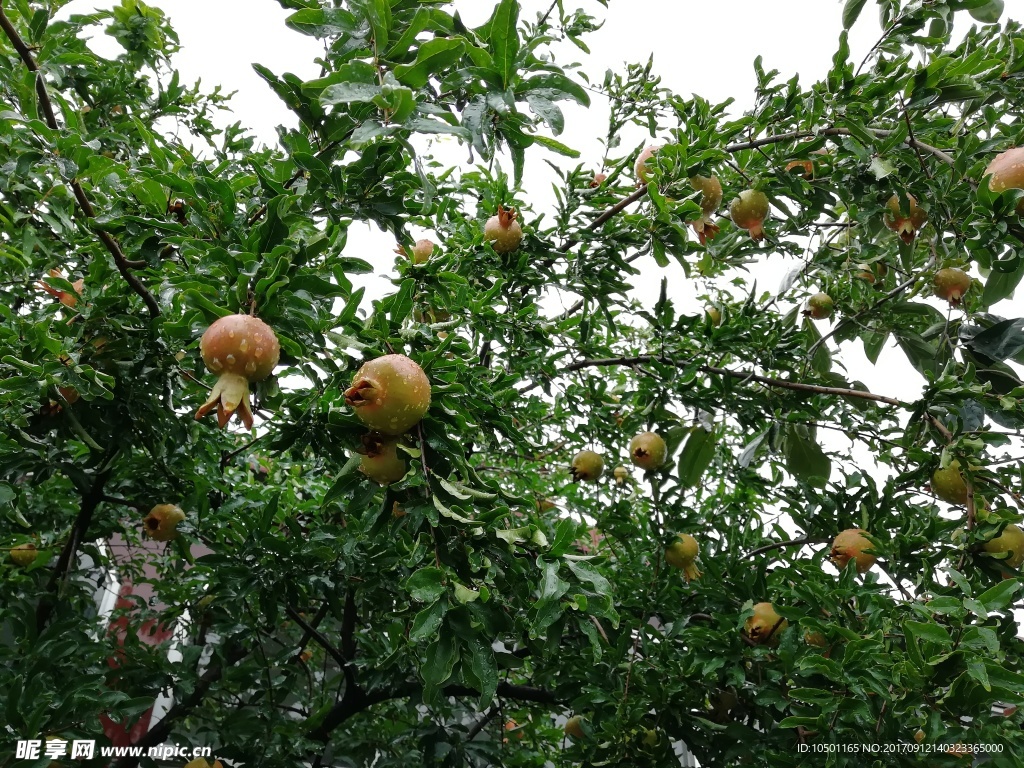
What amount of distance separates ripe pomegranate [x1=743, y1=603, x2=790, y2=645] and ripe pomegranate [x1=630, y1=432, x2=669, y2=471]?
2.13 feet

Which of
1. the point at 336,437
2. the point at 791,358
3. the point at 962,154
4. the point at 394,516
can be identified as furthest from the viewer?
the point at 791,358

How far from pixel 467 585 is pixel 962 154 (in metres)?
1.43

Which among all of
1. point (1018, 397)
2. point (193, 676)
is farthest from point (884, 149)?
point (193, 676)

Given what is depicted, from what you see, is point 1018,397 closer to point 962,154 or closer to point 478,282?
point 962,154

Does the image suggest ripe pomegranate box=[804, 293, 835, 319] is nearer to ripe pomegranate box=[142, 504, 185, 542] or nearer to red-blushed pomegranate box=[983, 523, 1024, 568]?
red-blushed pomegranate box=[983, 523, 1024, 568]

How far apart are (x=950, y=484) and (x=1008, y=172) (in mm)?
705

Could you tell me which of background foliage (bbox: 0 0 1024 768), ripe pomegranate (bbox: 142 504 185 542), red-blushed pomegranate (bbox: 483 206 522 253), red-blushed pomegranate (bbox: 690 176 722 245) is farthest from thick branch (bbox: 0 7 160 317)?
red-blushed pomegranate (bbox: 690 176 722 245)

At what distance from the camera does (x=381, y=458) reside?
3.71ft

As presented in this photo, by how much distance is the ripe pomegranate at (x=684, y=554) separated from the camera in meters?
2.12

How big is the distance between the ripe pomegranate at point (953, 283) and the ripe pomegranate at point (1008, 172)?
520 mm

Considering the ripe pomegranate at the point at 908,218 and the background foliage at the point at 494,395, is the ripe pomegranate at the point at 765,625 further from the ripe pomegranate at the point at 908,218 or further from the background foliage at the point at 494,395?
the ripe pomegranate at the point at 908,218

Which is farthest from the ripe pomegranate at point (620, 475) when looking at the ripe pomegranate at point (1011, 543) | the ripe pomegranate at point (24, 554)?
the ripe pomegranate at point (24, 554)

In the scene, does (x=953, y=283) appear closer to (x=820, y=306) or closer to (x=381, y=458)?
(x=820, y=306)

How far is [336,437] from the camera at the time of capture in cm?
122
